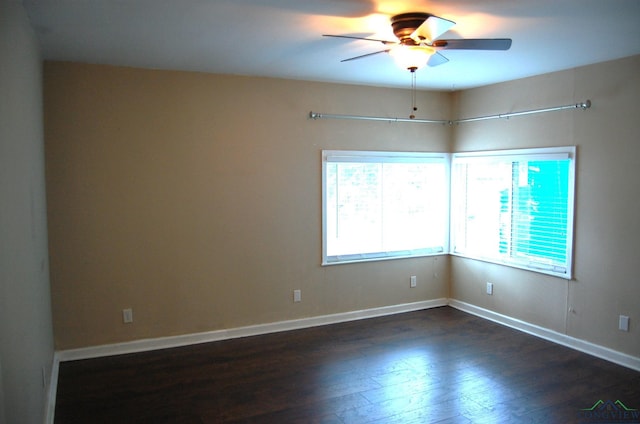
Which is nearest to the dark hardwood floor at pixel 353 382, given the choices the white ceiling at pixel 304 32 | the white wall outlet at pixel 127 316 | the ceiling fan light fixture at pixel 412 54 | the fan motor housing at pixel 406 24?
the white wall outlet at pixel 127 316

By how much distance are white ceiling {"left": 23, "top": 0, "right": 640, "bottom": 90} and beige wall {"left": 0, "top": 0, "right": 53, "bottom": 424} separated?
0.40m

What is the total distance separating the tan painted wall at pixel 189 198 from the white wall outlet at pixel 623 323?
7.70 feet

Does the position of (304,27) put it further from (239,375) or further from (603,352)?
(603,352)

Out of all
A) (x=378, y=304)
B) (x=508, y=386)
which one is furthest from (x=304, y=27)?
(x=378, y=304)

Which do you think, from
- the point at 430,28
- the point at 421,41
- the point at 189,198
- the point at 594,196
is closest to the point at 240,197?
the point at 189,198

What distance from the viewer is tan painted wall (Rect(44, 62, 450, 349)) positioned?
389 centimetres

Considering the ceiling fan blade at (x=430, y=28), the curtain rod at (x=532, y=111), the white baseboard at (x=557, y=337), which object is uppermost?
the ceiling fan blade at (x=430, y=28)

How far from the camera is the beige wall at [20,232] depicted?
190cm

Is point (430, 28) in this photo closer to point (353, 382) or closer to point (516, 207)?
point (353, 382)

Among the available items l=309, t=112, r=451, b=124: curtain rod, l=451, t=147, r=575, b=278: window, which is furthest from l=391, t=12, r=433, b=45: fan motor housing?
l=451, t=147, r=575, b=278: window

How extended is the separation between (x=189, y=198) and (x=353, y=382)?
2.19 m

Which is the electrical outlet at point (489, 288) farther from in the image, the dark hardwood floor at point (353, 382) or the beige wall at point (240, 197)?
the dark hardwood floor at point (353, 382)

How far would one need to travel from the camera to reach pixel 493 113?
497 centimetres

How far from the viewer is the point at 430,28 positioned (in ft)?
8.30
